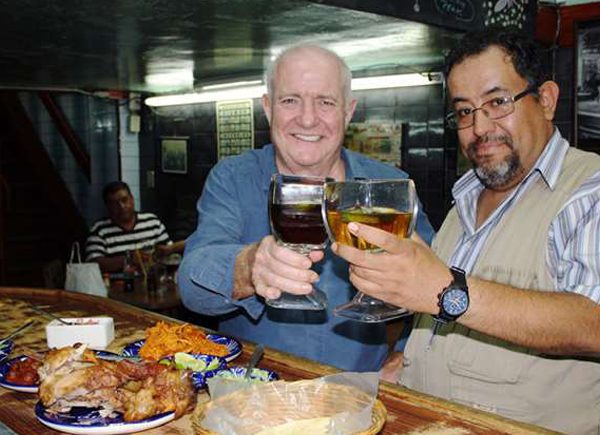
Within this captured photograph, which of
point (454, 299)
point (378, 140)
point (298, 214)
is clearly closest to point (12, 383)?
point (298, 214)

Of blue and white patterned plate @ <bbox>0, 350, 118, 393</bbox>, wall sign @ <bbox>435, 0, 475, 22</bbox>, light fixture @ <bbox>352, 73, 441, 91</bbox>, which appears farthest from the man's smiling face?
light fixture @ <bbox>352, 73, 441, 91</bbox>

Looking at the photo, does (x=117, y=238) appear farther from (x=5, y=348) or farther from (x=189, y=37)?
(x=5, y=348)

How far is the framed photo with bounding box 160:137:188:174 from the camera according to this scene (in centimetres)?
834

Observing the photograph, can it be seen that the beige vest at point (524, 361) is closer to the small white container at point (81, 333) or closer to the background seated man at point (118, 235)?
the small white container at point (81, 333)

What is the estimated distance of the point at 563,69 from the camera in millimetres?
4516

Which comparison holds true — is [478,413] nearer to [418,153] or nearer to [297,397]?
[297,397]

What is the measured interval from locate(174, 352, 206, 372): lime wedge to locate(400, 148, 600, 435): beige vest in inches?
32.1

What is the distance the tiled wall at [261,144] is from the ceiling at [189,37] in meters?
0.33

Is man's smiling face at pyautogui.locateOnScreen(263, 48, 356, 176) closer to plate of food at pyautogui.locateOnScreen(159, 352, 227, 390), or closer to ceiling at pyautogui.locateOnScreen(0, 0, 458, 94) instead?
plate of food at pyautogui.locateOnScreen(159, 352, 227, 390)

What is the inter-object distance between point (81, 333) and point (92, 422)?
0.71 meters

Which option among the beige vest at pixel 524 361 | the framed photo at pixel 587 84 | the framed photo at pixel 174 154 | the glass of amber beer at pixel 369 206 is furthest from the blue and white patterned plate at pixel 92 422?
the framed photo at pixel 174 154

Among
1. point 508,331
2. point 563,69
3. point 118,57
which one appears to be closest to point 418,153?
point 563,69

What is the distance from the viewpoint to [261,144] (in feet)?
23.9

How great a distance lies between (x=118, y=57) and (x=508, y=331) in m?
4.32
